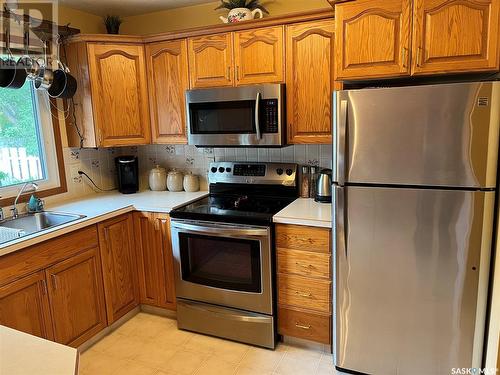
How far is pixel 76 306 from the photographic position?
2.32 metres

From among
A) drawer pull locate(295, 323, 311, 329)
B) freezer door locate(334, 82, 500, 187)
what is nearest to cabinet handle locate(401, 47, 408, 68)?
freezer door locate(334, 82, 500, 187)

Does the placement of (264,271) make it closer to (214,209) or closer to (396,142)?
(214,209)

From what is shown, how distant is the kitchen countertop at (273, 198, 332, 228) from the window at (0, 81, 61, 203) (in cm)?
177

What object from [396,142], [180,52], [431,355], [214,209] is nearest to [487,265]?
[431,355]

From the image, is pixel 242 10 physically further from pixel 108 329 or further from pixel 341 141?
pixel 108 329

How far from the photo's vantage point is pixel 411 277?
185 centimetres

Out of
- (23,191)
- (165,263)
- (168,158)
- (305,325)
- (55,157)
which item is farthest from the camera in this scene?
(168,158)

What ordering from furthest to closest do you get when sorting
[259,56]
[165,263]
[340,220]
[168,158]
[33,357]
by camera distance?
[168,158], [165,263], [259,56], [340,220], [33,357]

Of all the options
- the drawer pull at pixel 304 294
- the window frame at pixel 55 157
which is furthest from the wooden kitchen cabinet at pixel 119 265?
the drawer pull at pixel 304 294

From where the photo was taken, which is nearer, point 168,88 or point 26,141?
point 26,141

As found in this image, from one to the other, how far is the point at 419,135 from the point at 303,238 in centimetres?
87

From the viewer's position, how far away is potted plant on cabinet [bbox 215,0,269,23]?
2500 mm

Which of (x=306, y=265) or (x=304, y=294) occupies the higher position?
(x=306, y=265)

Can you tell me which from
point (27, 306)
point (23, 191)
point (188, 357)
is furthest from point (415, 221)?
point (23, 191)
